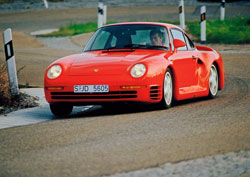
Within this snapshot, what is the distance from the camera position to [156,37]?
9.36 meters

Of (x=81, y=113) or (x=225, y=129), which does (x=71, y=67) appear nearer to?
(x=81, y=113)

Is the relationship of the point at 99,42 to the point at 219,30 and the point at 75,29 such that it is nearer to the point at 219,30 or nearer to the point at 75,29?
the point at 219,30

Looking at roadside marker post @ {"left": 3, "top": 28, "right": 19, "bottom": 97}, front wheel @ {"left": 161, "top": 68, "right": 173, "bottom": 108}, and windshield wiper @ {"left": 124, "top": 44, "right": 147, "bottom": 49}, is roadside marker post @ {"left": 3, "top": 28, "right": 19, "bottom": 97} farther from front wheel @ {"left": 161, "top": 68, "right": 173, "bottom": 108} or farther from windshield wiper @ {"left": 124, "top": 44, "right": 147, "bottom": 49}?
front wheel @ {"left": 161, "top": 68, "right": 173, "bottom": 108}

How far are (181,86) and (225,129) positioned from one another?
2427mm

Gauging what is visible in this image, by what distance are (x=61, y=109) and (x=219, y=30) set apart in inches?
589

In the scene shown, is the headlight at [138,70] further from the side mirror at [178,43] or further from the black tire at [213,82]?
the black tire at [213,82]

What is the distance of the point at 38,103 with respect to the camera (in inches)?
388

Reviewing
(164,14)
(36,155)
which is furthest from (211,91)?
(164,14)

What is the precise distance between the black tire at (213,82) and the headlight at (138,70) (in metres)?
2.30

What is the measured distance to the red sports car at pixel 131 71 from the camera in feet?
26.7

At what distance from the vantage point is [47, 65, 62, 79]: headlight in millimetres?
8422

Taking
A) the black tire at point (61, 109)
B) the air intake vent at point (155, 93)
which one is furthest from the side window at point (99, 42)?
the air intake vent at point (155, 93)

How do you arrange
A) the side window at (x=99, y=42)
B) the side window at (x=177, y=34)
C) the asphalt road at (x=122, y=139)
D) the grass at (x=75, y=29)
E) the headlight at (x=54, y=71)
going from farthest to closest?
the grass at (x=75, y=29) < the side window at (x=177, y=34) < the side window at (x=99, y=42) < the headlight at (x=54, y=71) < the asphalt road at (x=122, y=139)

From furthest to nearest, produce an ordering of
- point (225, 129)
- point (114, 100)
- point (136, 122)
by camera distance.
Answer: point (114, 100)
point (136, 122)
point (225, 129)
